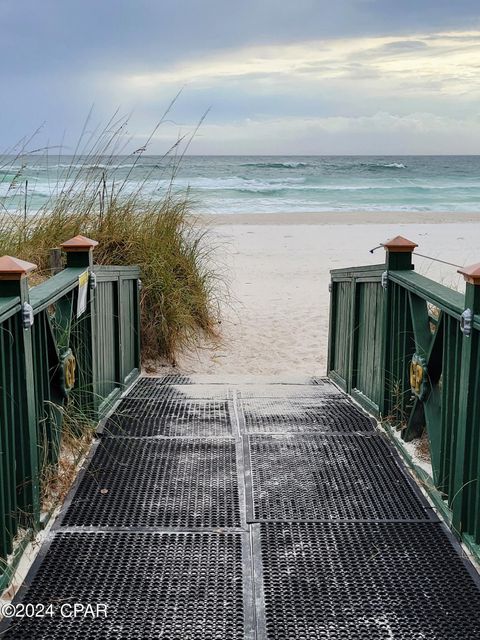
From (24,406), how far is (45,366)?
0.45 meters

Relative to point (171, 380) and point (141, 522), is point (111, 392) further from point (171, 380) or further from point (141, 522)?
point (141, 522)

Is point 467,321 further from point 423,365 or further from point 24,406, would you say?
point 24,406

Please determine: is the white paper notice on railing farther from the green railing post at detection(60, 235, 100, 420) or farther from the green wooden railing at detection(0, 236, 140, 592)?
the green railing post at detection(60, 235, 100, 420)

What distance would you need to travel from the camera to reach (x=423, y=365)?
378 centimetres

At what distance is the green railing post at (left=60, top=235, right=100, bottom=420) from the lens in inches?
171

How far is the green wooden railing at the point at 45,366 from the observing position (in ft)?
9.53

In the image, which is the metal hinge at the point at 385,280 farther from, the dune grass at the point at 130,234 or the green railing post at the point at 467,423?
the dune grass at the point at 130,234

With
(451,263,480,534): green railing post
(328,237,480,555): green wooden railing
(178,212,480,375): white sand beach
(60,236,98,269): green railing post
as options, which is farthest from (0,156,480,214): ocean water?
(451,263,480,534): green railing post

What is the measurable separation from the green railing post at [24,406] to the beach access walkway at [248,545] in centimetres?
19

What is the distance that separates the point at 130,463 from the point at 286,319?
5.62 metres

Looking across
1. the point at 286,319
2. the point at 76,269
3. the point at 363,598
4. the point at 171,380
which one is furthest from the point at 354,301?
the point at 286,319

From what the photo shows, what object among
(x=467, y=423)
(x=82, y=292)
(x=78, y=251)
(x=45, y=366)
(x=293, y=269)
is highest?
(x=78, y=251)

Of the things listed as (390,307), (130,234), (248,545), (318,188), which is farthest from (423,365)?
(318,188)

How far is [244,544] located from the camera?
3.09 m
